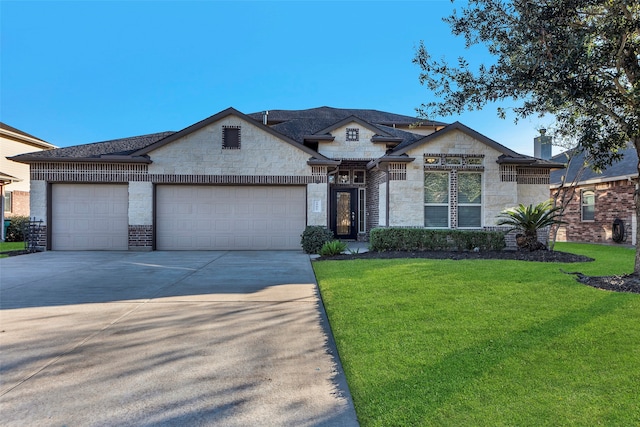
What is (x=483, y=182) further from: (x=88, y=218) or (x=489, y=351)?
(x=88, y=218)

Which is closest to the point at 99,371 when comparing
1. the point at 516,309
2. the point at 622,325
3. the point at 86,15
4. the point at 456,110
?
the point at 516,309

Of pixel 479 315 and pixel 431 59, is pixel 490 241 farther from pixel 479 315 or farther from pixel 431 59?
pixel 479 315

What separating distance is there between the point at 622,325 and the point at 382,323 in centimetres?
266

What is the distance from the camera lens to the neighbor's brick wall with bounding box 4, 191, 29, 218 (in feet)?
67.4

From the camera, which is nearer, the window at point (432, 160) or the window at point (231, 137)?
the window at point (231, 137)

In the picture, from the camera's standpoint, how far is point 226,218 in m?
13.3

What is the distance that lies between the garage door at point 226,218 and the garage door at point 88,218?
1.34 meters

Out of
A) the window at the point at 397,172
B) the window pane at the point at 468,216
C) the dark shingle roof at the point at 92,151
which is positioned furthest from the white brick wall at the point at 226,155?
the window pane at the point at 468,216

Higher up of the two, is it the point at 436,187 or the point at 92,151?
the point at 92,151

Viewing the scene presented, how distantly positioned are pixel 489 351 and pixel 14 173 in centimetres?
2766

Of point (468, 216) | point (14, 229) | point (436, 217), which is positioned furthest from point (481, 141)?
point (14, 229)

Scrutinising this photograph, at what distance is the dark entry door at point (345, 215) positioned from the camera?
54.1ft

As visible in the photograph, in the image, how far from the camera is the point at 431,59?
24.1 feet

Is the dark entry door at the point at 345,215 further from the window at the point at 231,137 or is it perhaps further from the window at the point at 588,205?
the window at the point at 588,205
